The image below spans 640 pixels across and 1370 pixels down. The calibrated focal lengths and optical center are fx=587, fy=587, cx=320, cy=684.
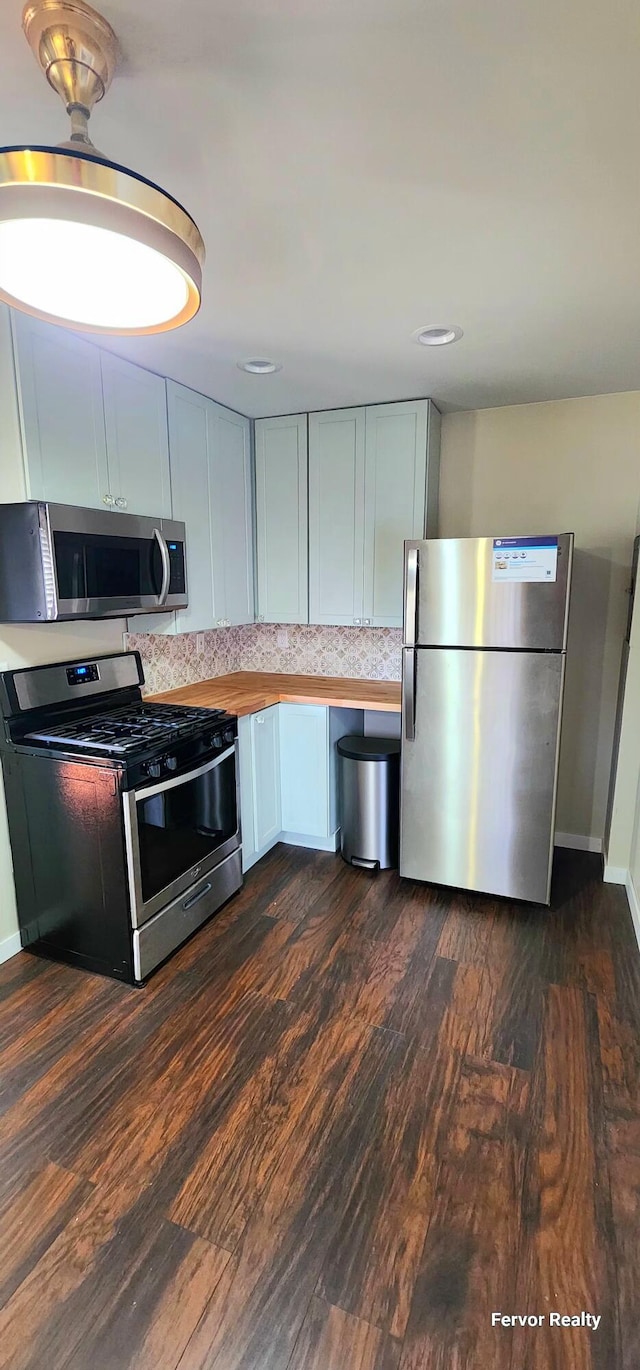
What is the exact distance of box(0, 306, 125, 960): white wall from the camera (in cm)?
205

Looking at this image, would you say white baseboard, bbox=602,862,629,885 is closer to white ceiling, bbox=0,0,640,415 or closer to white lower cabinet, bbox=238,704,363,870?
white lower cabinet, bbox=238,704,363,870

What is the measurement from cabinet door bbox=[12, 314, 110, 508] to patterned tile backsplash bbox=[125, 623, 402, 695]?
0.96 meters

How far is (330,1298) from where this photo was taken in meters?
1.29

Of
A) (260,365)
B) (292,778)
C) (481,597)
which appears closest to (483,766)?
(481,597)

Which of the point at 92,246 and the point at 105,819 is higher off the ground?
the point at 92,246

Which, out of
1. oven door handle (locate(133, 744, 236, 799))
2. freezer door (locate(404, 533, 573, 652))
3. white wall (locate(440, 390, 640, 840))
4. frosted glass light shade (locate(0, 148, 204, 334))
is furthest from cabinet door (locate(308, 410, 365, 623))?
frosted glass light shade (locate(0, 148, 204, 334))

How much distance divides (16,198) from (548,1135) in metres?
2.40

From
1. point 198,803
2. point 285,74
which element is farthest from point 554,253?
point 198,803

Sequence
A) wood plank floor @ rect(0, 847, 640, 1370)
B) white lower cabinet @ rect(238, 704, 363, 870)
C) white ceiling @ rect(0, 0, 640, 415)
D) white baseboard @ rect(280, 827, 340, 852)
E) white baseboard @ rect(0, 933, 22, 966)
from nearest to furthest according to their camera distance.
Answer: white ceiling @ rect(0, 0, 640, 415) → wood plank floor @ rect(0, 847, 640, 1370) → white baseboard @ rect(0, 933, 22, 966) → white lower cabinet @ rect(238, 704, 363, 870) → white baseboard @ rect(280, 827, 340, 852)

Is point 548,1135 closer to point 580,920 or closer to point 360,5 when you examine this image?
point 580,920

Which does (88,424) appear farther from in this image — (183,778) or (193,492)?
(183,778)

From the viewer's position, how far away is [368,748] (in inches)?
124

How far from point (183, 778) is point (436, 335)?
1.98 metres

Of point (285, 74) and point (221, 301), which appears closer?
point (285, 74)
